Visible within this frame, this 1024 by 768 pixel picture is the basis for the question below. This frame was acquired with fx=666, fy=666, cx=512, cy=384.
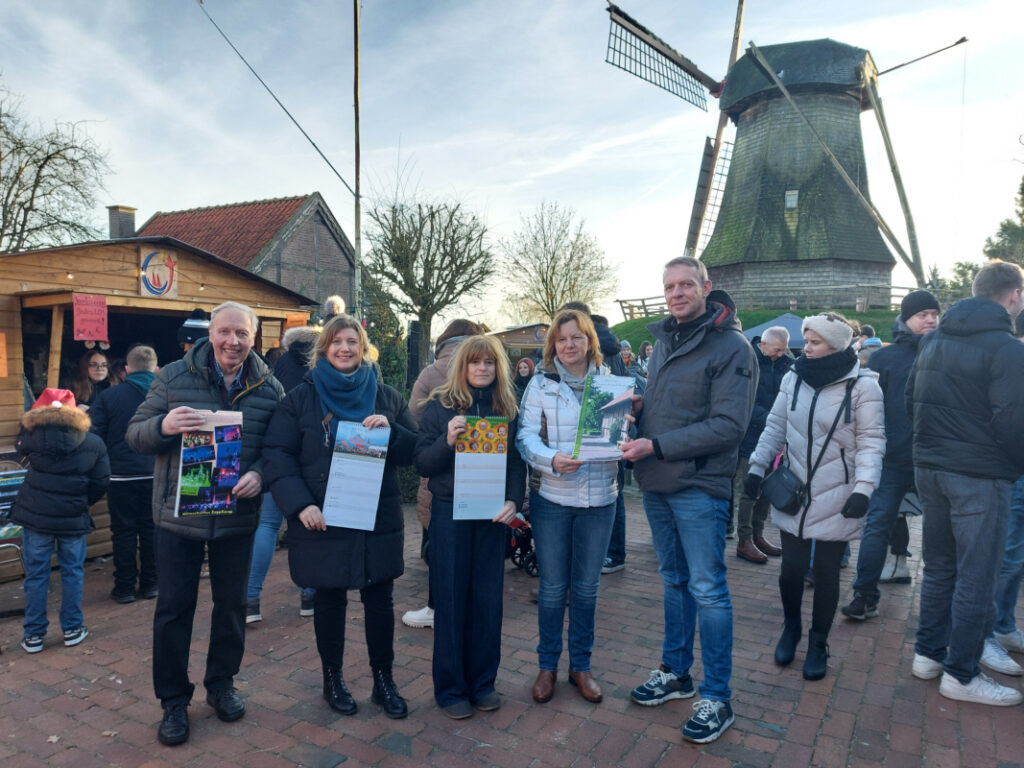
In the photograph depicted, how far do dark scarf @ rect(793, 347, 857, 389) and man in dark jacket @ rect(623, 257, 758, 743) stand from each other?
2.14 ft

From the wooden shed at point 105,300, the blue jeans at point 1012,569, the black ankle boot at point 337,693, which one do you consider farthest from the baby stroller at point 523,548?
the wooden shed at point 105,300

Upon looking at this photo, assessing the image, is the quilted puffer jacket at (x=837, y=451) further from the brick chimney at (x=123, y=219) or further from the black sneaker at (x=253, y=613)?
the brick chimney at (x=123, y=219)

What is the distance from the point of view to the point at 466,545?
333 centimetres

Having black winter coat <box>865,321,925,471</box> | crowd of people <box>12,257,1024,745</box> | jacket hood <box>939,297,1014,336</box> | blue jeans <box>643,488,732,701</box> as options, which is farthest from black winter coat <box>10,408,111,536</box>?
black winter coat <box>865,321,925,471</box>

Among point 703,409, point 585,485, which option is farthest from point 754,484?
point 585,485

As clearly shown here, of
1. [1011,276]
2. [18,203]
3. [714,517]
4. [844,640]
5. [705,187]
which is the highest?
[705,187]

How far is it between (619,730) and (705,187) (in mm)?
27738

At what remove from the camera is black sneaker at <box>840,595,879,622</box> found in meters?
4.59

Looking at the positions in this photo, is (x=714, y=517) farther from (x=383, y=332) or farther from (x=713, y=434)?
(x=383, y=332)

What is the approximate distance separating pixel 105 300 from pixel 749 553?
23.7ft

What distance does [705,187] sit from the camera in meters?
28.0

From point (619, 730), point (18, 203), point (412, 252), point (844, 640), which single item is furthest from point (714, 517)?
point (18, 203)

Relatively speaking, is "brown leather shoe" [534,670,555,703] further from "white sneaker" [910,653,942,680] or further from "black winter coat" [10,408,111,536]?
Result: "black winter coat" [10,408,111,536]

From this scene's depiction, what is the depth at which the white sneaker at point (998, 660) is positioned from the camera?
3.75 meters
